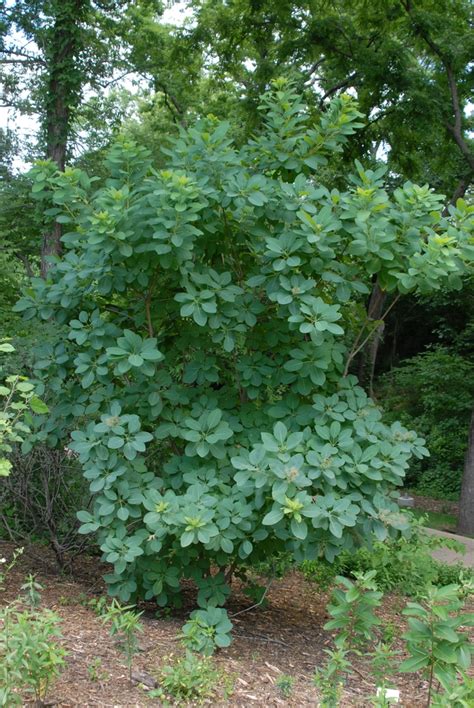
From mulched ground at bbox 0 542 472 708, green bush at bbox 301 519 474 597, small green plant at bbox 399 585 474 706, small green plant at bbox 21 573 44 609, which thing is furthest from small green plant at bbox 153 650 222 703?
green bush at bbox 301 519 474 597

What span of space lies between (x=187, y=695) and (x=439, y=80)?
10934 millimetres

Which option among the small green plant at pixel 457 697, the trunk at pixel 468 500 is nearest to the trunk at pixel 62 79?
the trunk at pixel 468 500

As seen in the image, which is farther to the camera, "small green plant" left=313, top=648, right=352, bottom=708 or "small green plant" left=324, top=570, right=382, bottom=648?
"small green plant" left=324, top=570, right=382, bottom=648

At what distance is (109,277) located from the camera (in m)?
4.19

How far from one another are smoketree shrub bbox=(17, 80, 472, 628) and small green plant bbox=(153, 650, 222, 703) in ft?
1.85

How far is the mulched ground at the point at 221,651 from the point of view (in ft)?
10.3

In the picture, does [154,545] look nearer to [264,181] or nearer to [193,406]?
[193,406]

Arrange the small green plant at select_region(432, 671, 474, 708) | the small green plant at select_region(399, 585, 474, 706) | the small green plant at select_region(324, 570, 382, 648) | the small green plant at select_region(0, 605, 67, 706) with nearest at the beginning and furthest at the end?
the small green plant at select_region(0, 605, 67, 706) < the small green plant at select_region(432, 671, 474, 708) < the small green plant at select_region(399, 585, 474, 706) < the small green plant at select_region(324, 570, 382, 648)

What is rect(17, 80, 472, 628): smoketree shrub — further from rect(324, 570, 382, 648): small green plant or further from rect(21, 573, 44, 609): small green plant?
rect(21, 573, 44, 609): small green plant

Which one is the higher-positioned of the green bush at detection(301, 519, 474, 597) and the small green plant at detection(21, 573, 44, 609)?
the small green plant at detection(21, 573, 44, 609)

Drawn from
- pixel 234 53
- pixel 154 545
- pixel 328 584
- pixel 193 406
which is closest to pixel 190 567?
pixel 154 545

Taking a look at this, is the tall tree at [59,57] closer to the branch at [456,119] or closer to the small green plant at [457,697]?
the branch at [456,119]

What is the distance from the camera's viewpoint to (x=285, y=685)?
3.42 meters

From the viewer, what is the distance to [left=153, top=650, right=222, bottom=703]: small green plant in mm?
3068
